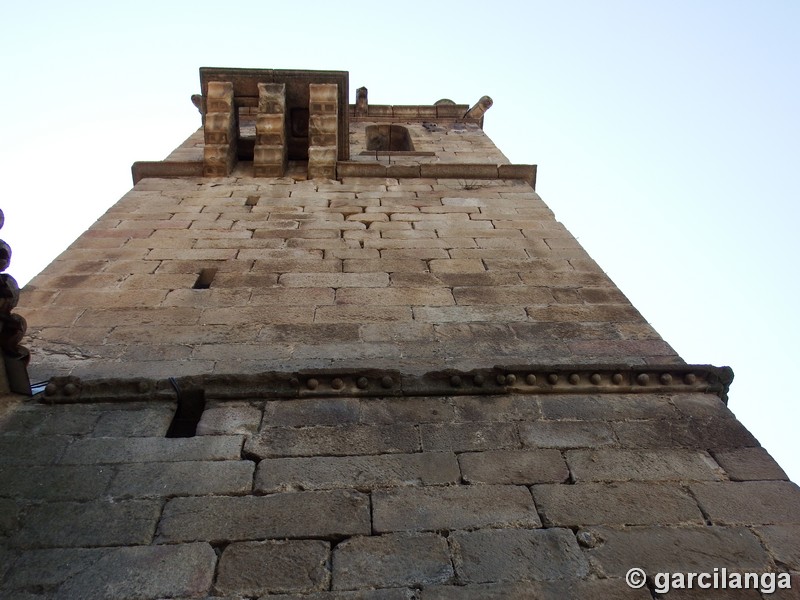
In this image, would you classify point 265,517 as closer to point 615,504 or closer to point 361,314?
point 615,504

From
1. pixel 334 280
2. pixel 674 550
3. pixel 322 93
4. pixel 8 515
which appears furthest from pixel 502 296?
pixel 322 93

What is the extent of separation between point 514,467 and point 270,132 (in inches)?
214

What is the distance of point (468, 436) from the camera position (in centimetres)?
298

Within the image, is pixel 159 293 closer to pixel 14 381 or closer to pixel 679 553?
pixel 14 381

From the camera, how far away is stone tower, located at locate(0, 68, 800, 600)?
91.4 inches

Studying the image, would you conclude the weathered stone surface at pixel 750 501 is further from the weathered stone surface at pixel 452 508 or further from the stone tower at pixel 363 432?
the weathered stone surface at pixel 452 508

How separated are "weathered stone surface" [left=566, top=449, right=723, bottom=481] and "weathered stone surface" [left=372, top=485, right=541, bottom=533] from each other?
332 mm

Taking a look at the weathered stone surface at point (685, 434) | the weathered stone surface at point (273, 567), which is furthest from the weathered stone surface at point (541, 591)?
the weathered stone surface at point (685, 434)

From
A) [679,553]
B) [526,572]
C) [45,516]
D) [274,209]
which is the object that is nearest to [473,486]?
[526,572]

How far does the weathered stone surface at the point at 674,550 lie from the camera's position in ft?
7.68

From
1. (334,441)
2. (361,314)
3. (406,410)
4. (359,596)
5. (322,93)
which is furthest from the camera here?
(322,93)

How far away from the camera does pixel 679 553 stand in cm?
239

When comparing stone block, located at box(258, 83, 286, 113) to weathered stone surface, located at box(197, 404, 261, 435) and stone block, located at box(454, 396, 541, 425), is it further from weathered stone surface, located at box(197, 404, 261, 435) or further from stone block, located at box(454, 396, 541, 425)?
stone block, located at box(454, 396, 541, 425)

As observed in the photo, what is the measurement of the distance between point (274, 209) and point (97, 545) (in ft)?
12.9
